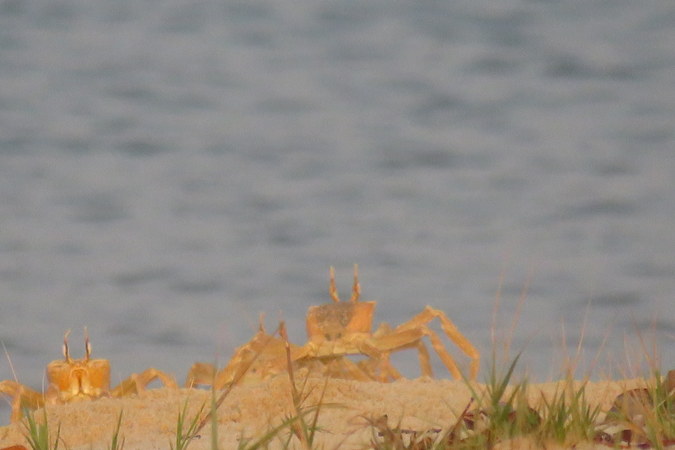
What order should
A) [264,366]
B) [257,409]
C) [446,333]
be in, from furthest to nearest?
[446,333] → [264,366] → [257,409]

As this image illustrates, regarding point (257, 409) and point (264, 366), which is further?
point (264, 366)

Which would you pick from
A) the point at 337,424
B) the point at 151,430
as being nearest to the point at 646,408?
the point at 337,424

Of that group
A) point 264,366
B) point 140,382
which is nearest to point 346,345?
point 264,366

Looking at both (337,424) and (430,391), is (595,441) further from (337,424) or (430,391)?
(430,391)

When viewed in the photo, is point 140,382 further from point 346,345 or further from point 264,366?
point 346,345

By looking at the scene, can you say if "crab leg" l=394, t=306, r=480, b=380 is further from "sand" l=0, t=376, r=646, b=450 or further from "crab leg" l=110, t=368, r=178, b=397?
"crab leg" l=110, t=368, r=178, b=397

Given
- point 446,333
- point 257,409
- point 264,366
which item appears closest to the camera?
point 257,409
